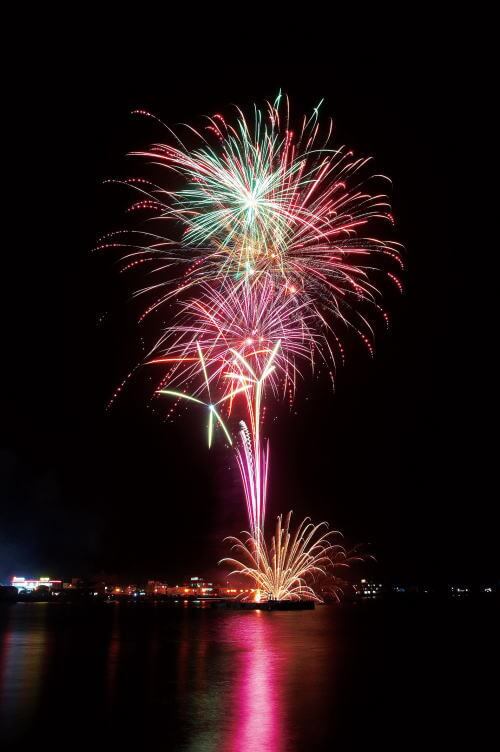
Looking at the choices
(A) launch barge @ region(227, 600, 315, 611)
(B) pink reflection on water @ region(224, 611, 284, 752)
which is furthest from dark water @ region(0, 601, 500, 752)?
(A) launch barge @ region(227, 600, 315, 611)

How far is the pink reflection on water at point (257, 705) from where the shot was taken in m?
9.18

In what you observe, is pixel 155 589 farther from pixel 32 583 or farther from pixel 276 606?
pixel 276 606

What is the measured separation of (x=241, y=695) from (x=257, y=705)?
1102 mm

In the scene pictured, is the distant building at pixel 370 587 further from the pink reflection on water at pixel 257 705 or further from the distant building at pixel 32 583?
the pink reflection on water at pixel 257 705

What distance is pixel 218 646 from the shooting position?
76.2ft

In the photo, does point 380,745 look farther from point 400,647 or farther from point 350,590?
point 350,590

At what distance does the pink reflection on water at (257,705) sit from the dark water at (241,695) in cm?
2

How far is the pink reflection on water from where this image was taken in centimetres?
918

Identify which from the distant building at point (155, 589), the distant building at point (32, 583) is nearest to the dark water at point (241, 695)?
the distant building at point (155, 589)

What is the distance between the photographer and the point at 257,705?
11.8m

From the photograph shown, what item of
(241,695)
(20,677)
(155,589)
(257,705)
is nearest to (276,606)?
(20,677)

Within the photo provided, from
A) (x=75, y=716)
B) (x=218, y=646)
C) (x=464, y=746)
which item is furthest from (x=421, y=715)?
(x=218, y=646)

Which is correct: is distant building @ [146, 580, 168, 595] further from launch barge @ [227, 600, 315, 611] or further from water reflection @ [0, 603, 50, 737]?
water reflection @ [0, 603, 50, 737]

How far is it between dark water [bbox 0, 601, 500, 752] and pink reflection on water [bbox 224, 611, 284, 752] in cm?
2
